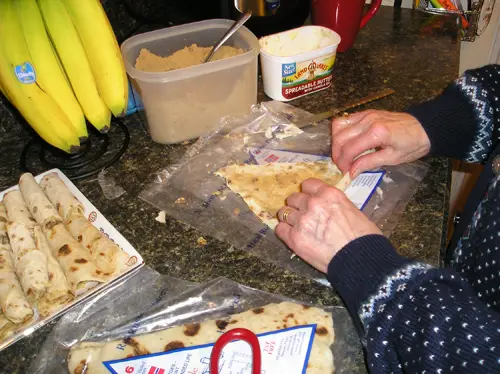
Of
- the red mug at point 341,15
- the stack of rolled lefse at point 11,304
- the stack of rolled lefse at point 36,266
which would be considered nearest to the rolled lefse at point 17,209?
the stack of rolled lefse at point 36,266

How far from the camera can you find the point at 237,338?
63 centimetres

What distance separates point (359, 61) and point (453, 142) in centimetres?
46

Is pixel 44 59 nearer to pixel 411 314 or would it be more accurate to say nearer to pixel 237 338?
pixel 237 338

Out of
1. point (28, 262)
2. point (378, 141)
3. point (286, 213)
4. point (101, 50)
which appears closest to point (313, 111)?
point (378, 141)

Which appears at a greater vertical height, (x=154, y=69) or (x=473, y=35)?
(x=154, y=69)

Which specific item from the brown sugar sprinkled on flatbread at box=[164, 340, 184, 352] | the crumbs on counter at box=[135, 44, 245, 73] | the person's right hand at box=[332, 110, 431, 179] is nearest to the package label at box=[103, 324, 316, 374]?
the brown sugar sprinkled on flatbread at box=[164, 340, 184, 352]

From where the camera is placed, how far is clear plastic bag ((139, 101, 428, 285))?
2.66ft

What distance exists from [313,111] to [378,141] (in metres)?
0.26

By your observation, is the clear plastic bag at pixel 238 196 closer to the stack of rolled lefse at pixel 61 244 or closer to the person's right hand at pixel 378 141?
the person's right hand at pixel 378 141

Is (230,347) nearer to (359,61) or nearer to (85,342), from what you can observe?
(85,342)

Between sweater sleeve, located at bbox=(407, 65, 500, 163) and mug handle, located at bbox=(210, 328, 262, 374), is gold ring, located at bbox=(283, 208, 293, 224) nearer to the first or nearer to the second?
mug handle, located at bbox=(210, 328, 262, 374)

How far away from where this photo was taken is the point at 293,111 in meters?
1.10

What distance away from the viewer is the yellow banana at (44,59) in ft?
2.75

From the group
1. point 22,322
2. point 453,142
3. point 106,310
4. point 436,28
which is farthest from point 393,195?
point 436,28
